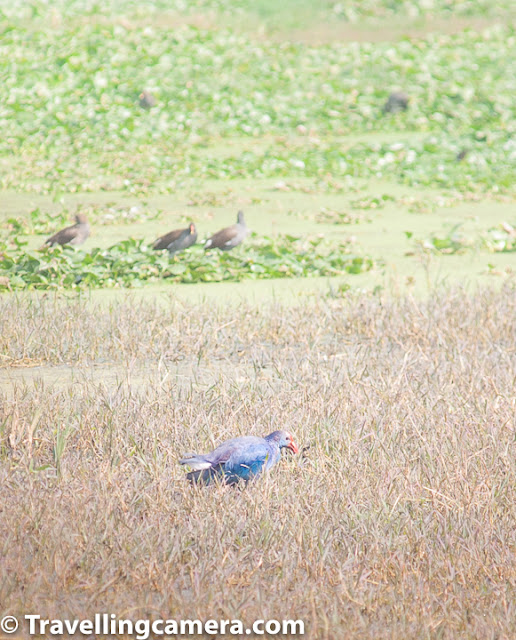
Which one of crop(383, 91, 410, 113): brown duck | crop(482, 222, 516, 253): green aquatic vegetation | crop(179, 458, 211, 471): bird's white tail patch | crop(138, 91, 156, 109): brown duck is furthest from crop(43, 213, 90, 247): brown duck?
crop(383, 91, 410, 113): brown duck

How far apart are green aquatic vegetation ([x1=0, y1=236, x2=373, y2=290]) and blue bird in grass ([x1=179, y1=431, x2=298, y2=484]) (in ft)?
12.9

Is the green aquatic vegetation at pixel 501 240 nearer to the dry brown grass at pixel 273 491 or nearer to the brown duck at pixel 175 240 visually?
the brown duck at pixel 175 240

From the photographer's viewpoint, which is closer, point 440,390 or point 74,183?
point 440,390

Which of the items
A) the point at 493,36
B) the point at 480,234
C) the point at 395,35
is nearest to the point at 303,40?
the point at 395,35

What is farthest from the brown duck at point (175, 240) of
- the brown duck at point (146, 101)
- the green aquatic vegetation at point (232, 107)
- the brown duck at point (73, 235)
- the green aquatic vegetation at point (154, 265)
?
the brown duck at point (146, 101)

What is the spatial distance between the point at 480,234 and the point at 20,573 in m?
7.70

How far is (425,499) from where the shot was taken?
12.7ft

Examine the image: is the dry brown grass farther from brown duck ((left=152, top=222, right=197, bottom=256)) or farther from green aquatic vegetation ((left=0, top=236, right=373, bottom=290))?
brown duck ((left=152, top=222, right=197, bottom=256))

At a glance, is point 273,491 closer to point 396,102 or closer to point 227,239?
point 227,239

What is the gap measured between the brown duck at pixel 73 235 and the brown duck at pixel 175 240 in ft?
2.19

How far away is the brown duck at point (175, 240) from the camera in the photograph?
8539 millimetres

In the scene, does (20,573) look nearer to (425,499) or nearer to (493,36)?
(425,499)

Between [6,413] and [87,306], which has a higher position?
[6,413]

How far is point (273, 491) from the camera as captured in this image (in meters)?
4.02
